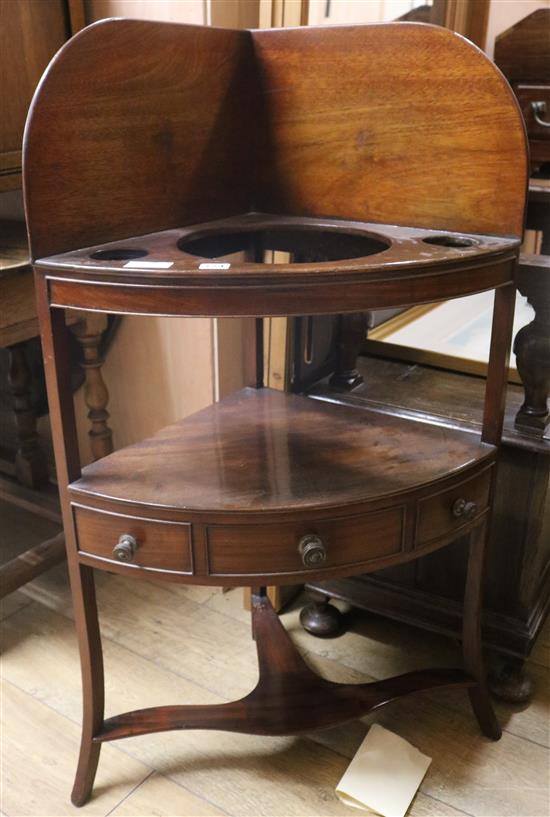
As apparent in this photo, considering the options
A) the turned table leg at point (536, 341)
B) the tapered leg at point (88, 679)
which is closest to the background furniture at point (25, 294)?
the tapered leg at point (88, 679)

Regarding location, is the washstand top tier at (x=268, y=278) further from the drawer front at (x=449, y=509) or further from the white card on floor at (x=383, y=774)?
the white card on floor at (x=383, y=774)

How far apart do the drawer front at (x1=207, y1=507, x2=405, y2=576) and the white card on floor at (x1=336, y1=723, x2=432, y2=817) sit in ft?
1.38

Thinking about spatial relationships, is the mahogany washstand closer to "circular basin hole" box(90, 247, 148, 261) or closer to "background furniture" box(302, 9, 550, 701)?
"circular basin hole" box(90, 247, 148, 261)

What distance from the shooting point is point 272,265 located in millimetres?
867

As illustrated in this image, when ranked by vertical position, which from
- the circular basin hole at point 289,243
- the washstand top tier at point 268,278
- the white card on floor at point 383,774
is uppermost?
the washstand top tier at point 268,278

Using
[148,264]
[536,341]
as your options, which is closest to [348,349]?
[536,341]

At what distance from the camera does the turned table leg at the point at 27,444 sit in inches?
70.5

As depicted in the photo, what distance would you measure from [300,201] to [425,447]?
1.45ft

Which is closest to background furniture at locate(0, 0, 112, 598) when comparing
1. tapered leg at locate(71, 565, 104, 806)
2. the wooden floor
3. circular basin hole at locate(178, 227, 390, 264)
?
the wooden floor

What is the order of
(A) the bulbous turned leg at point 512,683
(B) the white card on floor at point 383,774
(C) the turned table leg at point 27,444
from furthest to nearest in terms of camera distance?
1. (C) the turned table leg at point 27,444
2. (A) the bulbous turned leg at point 512,683
3. (B) the white card on floor at point 383,774

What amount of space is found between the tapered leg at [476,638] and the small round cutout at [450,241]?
42 cm

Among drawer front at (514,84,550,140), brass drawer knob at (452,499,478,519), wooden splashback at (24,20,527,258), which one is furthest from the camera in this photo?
drawer front at (514,84,550,140)

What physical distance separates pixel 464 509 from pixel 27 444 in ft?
3.79

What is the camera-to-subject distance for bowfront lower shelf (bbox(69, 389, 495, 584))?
3.24 ft
